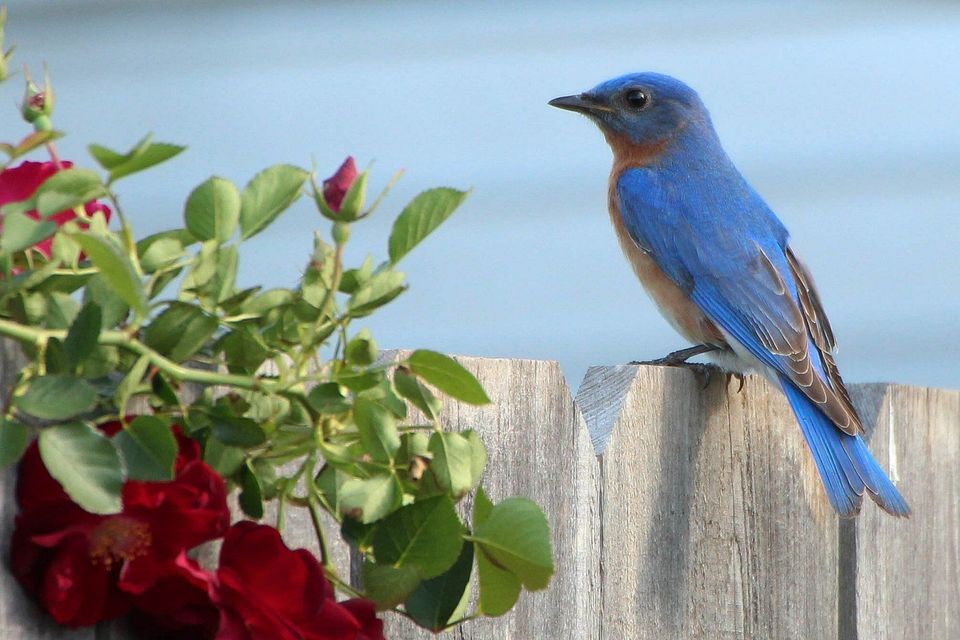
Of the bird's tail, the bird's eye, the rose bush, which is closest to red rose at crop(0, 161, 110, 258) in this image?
the rose bush

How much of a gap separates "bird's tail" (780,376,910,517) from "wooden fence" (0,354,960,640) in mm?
44

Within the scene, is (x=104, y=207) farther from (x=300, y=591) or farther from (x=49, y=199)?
(x=300, y=591)

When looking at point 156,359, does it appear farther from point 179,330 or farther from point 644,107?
point 644,107

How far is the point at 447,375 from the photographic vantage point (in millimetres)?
1312

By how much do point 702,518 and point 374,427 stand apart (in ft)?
3.89

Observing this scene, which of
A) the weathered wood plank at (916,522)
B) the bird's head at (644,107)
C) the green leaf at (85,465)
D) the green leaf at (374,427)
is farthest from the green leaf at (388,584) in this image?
the bird's head at (644,107)

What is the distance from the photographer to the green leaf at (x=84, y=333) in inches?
41.8

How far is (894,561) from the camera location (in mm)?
2654

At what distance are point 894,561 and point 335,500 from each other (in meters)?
1.69

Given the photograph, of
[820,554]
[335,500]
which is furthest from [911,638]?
[335,500]

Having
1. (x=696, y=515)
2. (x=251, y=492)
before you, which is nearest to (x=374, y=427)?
(x=251, y=492)

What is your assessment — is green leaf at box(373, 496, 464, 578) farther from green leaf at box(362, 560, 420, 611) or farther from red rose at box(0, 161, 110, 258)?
red rose at box(0, 161, 110, 258)

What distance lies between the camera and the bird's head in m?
4.57

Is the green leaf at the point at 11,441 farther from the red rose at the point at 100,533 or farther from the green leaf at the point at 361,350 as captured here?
the green leaf at the point at 361,350
